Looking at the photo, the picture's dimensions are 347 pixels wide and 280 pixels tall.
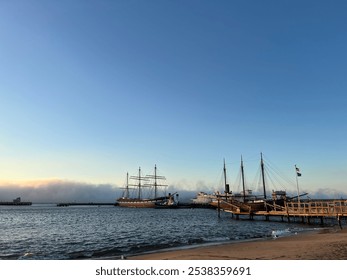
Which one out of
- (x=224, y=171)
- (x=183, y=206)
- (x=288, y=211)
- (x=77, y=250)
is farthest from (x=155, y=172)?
(x=77, y=250)

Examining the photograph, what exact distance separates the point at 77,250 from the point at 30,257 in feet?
13.4

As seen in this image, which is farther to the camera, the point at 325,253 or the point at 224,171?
the point at 224,171

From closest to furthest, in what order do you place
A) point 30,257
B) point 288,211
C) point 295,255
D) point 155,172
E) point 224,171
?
1. point 295,255
2. point 30,257
3. point 288,211
4. point 224,171
5. point 155,172

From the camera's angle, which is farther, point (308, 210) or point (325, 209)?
point (308, 210)

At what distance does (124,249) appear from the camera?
24094mm

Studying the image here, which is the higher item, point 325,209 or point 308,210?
point 325,209

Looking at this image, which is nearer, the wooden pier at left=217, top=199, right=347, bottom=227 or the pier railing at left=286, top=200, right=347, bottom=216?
the pier railing at left=286, top=200, right=347, bottom=216

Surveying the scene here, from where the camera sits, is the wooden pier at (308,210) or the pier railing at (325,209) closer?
the pier railing at (325,209)

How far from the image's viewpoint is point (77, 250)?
79.8 ft
